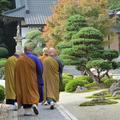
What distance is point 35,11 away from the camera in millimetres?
50156

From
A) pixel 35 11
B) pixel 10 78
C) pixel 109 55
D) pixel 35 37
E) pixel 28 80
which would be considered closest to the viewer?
pixel 28 80

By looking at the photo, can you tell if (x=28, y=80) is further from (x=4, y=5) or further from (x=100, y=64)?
(x=4, y=5)

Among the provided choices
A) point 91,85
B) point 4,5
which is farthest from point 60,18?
point 4,5

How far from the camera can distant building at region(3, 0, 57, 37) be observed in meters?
47.2

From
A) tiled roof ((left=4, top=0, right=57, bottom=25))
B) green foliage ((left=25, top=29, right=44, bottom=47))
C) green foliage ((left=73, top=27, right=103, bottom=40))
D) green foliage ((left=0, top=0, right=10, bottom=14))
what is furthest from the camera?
green foliage ((left=0, top=0, right=10, bottom=14))

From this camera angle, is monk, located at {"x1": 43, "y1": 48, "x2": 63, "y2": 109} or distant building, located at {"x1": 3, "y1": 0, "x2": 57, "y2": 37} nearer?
monk, located at {"x1": 43, "y1": 48, "x2": 63, "y2": 109}

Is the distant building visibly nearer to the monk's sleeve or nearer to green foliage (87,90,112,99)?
green foliage (87,90,112,99)

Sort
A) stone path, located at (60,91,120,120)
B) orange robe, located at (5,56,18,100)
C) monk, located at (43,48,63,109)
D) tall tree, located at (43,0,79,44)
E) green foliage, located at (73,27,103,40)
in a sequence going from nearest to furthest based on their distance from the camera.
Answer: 1. stone path, located at (60,91,120,120)
2. orange robe, located at (5,56,18,100)
3. monk, located at (43,48,63,109)
4. green foliage, located at (73,27,103,40)
5. tall tree, located at (43,0,79,44)

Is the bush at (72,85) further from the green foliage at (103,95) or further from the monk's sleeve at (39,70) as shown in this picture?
the monk's sleeve at (39,70)

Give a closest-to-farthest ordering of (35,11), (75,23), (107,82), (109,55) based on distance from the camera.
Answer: (109,55) < (107,82) < (75,23) < (35,11)

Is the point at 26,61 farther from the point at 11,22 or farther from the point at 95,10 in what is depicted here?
the point at 11,22

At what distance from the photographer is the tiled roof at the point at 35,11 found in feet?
157

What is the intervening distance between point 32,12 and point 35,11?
452 mm

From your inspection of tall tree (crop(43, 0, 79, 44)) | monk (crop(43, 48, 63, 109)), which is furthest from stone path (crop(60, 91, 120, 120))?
tall tree (crop(43, 0, 79, 44))
